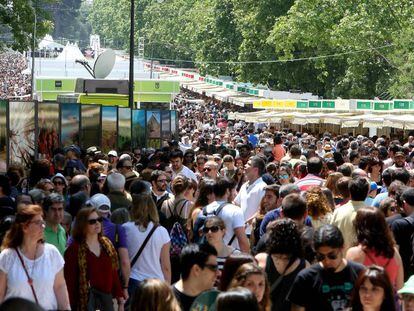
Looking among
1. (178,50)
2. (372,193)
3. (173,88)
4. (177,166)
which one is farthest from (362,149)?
(178,50)

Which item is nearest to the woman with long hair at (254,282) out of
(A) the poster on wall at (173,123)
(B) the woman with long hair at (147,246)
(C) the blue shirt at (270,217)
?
(B) the woman with long hair at (147,246)

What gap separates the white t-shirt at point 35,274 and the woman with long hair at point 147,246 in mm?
2011

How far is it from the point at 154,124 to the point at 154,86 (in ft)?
50.7

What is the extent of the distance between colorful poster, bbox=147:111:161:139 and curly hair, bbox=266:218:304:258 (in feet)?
68.4

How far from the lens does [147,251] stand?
10492 millimetres

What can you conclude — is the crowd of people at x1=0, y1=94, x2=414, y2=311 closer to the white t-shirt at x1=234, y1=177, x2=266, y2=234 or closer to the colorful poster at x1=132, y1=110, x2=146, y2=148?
the white t-shirt at x1=234, y1=177, x2=266, y2=234

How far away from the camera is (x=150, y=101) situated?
149 ft

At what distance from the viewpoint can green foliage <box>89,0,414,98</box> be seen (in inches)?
Result: 2172

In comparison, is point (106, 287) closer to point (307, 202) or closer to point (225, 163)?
point (307, 202)

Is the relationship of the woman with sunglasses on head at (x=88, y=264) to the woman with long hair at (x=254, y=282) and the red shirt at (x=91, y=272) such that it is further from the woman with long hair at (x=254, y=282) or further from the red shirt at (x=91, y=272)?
the woman with long hair at (x=254, y=282)

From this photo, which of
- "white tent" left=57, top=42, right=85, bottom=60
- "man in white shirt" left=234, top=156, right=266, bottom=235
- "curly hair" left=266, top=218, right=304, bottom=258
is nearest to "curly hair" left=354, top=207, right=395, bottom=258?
"curly hair" left=266, top=218, right=304, bottom=258

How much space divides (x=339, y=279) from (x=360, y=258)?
899 millimetres

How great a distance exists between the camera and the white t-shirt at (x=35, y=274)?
8383mm

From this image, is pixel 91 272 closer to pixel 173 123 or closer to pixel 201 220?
pixel 201 220
